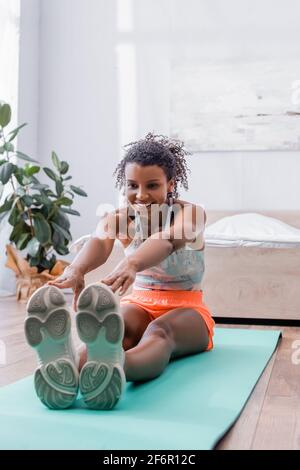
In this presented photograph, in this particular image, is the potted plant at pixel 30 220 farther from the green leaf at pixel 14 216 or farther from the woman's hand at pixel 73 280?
the woman's hand at pixel 73 280

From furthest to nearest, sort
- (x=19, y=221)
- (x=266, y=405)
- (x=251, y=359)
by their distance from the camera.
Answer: (x=19, y=221)
(x=251, y=359)
(x=266, y=405)

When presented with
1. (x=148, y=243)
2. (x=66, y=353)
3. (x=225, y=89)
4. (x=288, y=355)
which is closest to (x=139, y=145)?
(x=148, y=243)

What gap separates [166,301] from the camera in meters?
1.84

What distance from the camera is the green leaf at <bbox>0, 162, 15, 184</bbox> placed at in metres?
3.64

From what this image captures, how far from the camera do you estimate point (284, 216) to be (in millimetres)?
4008

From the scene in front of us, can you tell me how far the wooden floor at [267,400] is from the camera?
116cm

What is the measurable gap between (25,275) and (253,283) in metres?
1.58

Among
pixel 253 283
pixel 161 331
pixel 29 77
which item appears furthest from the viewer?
pixel 29 77

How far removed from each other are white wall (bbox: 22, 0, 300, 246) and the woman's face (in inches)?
101

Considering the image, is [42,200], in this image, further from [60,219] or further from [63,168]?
[63,168]

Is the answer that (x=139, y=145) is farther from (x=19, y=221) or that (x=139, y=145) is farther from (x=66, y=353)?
(x=19, y=221)

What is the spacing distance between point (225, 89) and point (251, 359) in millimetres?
2742

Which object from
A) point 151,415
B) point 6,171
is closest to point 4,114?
point 6,171

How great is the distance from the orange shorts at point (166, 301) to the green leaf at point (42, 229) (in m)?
1.91
